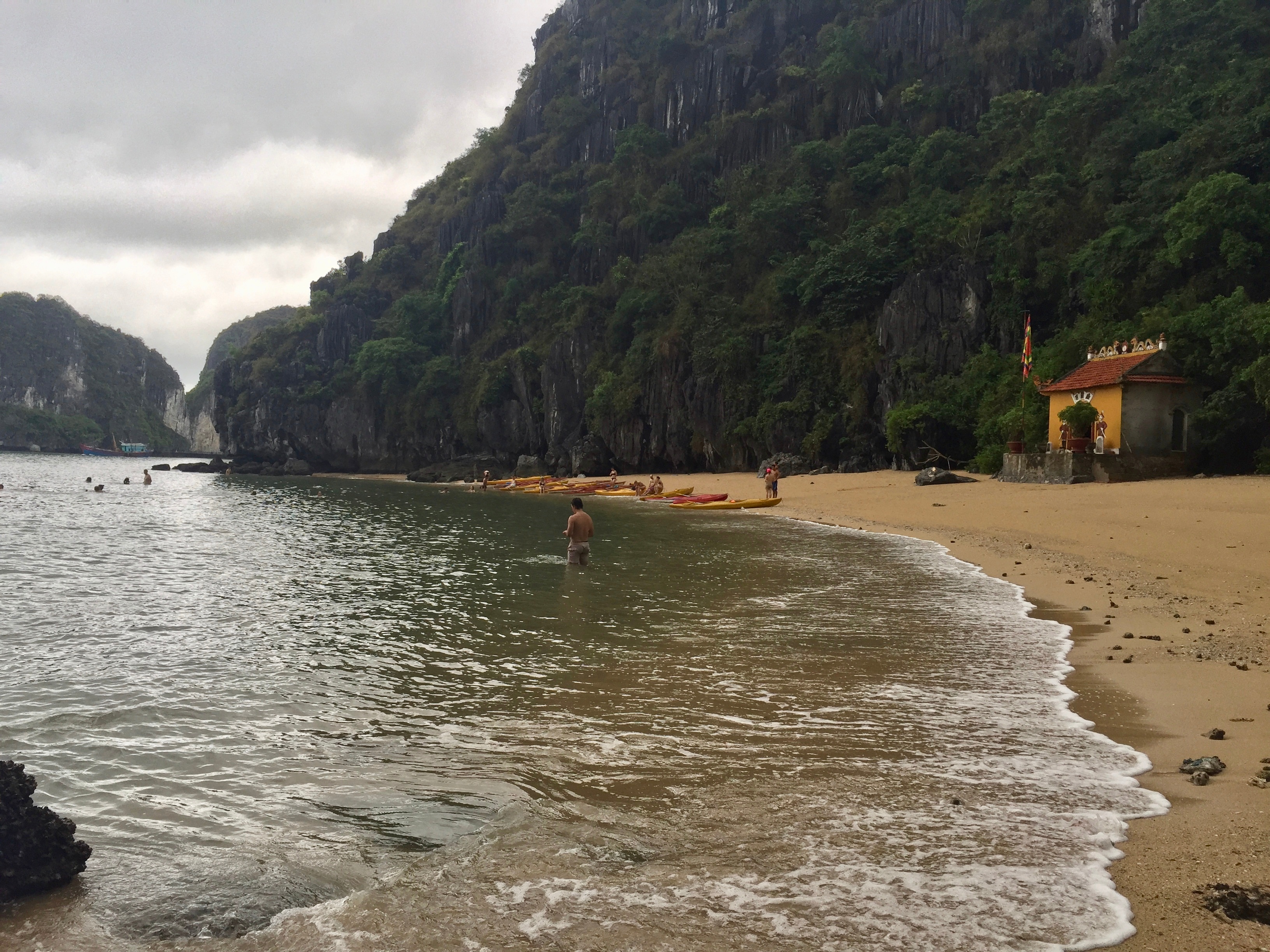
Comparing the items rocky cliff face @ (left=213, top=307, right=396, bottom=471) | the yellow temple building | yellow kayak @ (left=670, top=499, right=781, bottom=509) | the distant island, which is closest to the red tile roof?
the yellow temple building

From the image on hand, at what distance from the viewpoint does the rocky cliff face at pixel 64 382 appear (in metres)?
163

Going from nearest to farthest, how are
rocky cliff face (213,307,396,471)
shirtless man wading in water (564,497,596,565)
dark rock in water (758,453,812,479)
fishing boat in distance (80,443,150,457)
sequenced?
shirtless man wading in water (564,497,596,565) < dark rock in water (758,453,812,479) < rocky cliff face (213,307,396,471) < fishing boat in distance (80,443,150,457)

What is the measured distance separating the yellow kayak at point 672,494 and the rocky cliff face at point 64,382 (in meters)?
165

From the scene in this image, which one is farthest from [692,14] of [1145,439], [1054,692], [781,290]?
[1054,692]

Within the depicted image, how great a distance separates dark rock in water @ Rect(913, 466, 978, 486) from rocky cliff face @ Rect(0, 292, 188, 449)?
177 metres

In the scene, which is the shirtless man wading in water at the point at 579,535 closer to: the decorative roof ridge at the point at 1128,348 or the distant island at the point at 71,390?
the decorative roof ridge at the point at 1128,348

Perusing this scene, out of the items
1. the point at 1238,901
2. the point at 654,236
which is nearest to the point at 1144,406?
the point at 1238,901

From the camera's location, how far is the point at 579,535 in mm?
15953

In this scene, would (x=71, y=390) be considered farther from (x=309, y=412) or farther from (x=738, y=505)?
(x=738, y=505)

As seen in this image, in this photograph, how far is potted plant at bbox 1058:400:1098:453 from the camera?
2895cm

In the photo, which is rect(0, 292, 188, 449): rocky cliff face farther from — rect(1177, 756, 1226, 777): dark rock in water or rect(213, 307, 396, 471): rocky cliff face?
rect(1177, 756, 1226, 777): dark rock in water

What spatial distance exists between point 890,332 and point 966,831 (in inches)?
1698

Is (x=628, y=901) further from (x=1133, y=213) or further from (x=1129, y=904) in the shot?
(x=1133, y=213)

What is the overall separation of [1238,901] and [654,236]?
6589 centimetres
